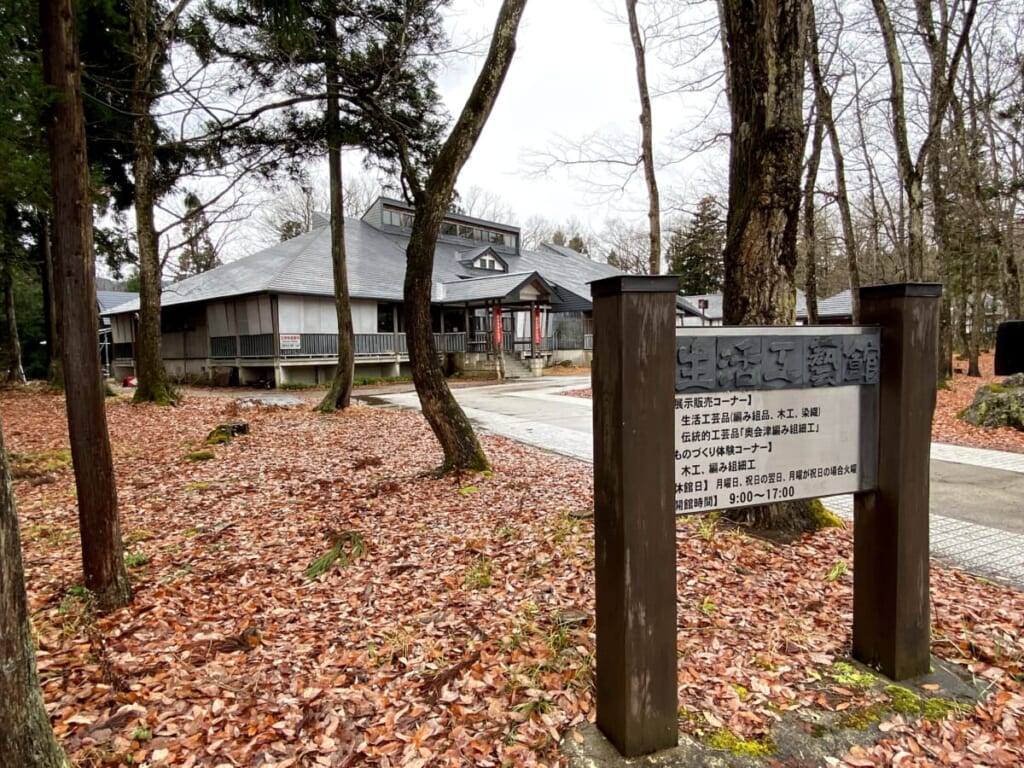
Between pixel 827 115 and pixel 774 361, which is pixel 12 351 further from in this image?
pixel 827 115

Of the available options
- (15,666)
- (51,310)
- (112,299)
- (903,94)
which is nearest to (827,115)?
(903,94)

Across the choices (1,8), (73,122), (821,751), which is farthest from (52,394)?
(821,751)

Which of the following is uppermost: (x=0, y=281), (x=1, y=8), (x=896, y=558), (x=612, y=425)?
(x=1, y=8)

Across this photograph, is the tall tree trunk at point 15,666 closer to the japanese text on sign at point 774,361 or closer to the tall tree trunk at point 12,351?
the japanese text on sign at point 774,361

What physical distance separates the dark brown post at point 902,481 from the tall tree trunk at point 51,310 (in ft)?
61.4

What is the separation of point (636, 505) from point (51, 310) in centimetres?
2182

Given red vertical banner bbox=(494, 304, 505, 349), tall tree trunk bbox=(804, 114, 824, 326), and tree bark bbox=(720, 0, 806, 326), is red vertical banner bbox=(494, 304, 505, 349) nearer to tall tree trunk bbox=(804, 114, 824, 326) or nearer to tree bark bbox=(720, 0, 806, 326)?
tall tree trunk bbox=(804, 114, 824, 326)

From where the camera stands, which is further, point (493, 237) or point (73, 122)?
point (493, 237)

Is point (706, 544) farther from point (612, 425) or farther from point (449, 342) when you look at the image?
point (449, 342)

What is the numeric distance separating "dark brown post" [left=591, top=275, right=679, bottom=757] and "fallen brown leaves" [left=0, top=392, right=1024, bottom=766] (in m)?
0.31

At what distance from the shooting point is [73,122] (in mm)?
3229

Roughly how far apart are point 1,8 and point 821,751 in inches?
402

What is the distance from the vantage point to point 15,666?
5.36ft

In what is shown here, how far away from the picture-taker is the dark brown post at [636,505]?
6.57 ft
